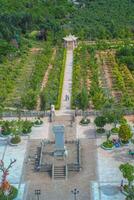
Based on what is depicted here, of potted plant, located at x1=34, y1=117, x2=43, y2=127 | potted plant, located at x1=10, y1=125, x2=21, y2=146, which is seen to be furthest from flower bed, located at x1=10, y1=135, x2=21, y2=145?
potted plant, located at x1=34, y1=117, x2=43, y2=127

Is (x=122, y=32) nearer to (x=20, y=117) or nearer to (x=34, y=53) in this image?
(x=34, y=53)

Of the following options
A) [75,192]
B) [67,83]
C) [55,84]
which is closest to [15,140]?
[75,192]

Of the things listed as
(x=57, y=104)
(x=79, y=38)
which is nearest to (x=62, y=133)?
(x=57, y=104)

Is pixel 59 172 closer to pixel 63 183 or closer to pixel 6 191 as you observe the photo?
pixel 63 183

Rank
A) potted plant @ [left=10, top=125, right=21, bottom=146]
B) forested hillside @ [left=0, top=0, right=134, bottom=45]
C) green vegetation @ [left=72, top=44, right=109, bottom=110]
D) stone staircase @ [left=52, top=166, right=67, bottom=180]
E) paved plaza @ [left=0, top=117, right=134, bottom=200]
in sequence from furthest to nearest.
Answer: forested hillside @ [left=0, top=0, right=134, bottom=45], green vegetation @ [left=72, top=44, right=109, bottom=110], potted plant @ [left=10, top=125, right=21, bottom=146], stone staircase @ [left=52, top=166, right=67, bottom=180], paved plaza @ [left=0, top=117, right=134, bottom=200]

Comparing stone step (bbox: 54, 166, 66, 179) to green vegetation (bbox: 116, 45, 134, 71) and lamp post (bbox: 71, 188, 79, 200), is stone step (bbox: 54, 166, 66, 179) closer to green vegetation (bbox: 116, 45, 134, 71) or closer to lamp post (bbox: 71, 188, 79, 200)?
lamp post (bbox: 71, 188, 79, 200)

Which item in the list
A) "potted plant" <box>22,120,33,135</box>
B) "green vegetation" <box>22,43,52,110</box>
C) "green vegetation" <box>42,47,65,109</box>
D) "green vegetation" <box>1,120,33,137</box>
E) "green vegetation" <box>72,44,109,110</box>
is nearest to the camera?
"green vegetation" <box>1,120,33,137</box>

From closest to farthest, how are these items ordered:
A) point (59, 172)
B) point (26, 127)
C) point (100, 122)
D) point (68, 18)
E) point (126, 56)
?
point (59, 172) < point (100, 122) < point (26, 127) < point (126, 56) < point (68, 18)
